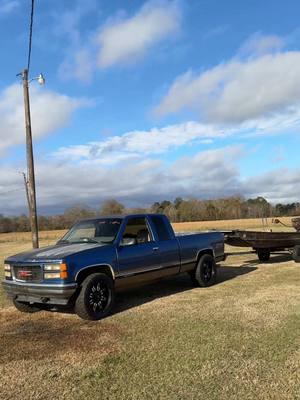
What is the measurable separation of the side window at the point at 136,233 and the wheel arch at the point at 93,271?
66 centimetres

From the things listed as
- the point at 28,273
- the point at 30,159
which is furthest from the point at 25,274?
the point at 30,159

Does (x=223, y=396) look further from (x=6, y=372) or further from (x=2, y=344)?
(x=2, y=344)

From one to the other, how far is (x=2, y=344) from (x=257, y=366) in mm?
3479

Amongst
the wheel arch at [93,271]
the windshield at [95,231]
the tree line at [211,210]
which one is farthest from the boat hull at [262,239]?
the tree line at [211,210]

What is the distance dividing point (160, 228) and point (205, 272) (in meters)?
1.81

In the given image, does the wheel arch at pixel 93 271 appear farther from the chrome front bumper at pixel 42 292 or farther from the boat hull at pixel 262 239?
the boat hull at pixel 262 239

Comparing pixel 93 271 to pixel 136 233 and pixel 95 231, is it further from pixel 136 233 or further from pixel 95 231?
pixel 136 233

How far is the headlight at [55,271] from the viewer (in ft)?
25.7

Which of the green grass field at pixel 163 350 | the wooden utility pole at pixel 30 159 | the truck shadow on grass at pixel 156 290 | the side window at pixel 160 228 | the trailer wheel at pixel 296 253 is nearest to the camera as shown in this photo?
the green grass field at pixel 163 350

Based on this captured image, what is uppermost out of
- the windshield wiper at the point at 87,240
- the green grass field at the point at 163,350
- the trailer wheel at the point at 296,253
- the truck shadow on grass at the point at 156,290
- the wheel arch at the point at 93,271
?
the windshield wiper at the point at 87,240

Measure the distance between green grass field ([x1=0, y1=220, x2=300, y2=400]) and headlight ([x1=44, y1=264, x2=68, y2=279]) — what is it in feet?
2.53

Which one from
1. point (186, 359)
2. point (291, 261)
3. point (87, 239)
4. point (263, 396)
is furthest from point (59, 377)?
point (291, 261)

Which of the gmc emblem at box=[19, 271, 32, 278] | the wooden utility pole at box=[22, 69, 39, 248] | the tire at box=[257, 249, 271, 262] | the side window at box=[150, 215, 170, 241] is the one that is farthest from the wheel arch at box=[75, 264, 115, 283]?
the tire at box=[257, 249, 271, 262]

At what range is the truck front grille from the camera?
815 cm
